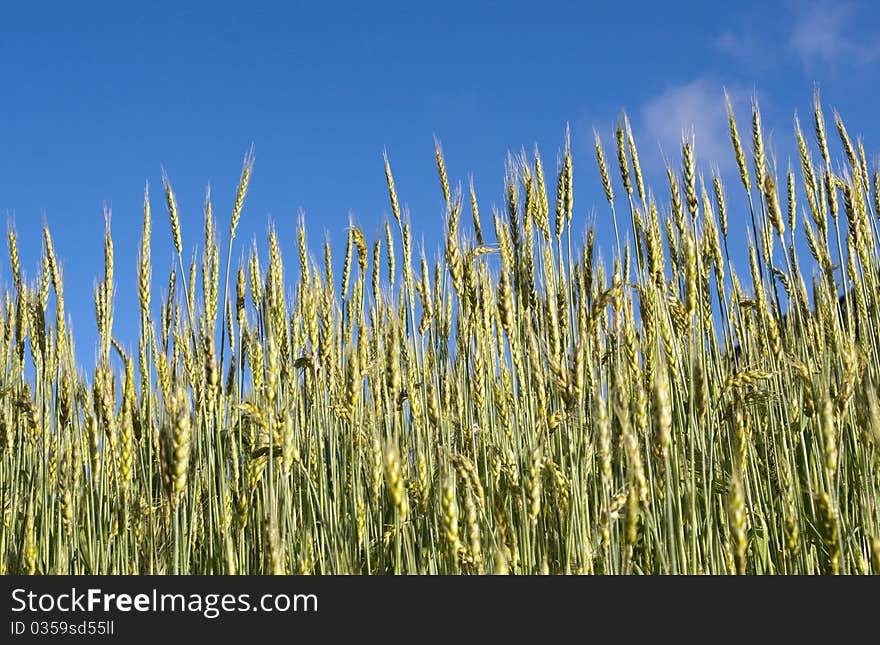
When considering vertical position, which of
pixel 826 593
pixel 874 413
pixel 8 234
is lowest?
pixel 826 593

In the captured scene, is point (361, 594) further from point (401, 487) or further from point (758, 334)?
point (758, 334)

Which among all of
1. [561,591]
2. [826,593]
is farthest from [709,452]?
[561,591]

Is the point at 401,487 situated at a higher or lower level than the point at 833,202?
lower

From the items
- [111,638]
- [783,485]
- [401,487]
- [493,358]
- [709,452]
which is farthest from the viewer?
[493,358]

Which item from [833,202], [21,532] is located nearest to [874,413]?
[833,202]

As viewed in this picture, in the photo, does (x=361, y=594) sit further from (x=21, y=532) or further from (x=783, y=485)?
(x=21, y=532)

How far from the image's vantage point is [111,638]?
1.57 m

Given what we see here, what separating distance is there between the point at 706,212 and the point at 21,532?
8.56ft

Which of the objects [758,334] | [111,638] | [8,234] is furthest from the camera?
[8,234]

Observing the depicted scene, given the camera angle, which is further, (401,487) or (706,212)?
(706,212)

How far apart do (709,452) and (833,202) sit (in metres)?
1.20

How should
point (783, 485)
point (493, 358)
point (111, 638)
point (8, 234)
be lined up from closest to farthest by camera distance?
1. point (111, 638)
2. point (783, 485)
3. point (493, 358)
4. point (8, 234)

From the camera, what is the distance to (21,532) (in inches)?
104

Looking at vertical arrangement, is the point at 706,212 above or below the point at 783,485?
above
